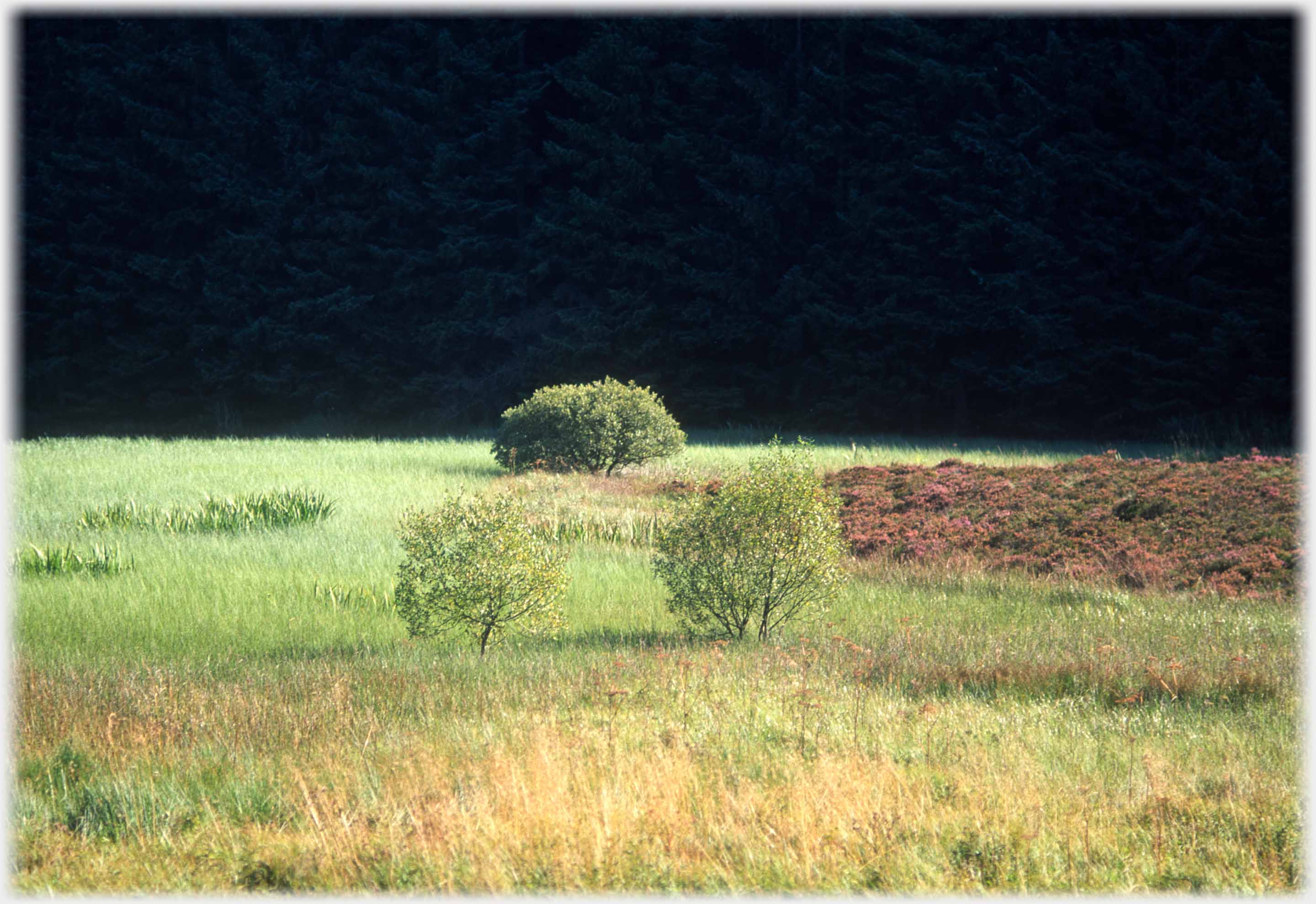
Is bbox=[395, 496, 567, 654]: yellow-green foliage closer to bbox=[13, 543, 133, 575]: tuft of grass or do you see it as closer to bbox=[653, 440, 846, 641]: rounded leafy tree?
bbox=[653, 440, 846, 641]: rounded leafy tree

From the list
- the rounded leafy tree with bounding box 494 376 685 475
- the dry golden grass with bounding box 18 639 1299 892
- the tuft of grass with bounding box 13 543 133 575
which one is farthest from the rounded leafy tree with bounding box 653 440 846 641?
the rounded leafy tree with bounding box 494 376 685 475

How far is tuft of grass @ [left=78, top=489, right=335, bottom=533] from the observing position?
1516 cm

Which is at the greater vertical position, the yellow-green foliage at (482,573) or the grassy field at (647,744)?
the yellow-green foliage at (482,573)

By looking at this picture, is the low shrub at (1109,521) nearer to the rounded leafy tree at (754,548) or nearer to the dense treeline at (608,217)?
the rounded leafy tree at (754,548)

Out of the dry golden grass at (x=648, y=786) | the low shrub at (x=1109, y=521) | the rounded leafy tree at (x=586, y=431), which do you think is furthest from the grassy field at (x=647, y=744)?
the rounded leafy tree at (x=586, y=431)

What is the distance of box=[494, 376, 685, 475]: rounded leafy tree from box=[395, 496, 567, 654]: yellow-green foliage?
40.5ft

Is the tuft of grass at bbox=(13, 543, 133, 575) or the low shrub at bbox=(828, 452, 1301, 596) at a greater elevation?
the low shrub at bbox=(828, 452, 1301, 596)

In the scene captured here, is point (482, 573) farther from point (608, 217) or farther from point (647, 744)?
point (608, 217)

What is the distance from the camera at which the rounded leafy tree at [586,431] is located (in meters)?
21.3

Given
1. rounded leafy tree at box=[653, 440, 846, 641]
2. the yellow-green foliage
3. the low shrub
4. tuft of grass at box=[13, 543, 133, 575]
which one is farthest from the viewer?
the low shrub

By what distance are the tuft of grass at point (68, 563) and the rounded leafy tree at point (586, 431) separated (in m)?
9.72

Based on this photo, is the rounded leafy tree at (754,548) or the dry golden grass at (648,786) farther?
the rounded leafy tree at (754,548)

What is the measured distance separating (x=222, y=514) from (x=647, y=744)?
11575 mm

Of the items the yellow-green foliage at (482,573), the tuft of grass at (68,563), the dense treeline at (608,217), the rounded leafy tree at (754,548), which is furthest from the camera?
the dense treeline at (608,217)
